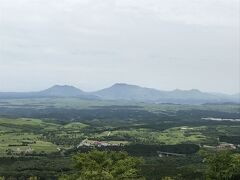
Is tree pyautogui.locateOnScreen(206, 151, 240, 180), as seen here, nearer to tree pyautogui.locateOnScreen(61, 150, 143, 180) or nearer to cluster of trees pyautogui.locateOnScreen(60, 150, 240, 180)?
cluster of trees pyautogui.locateOnScreen(60, 150, 240, 180)

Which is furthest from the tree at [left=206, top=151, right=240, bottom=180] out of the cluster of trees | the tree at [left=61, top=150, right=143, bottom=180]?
the tree at [left=61, top=150, right=143, bottom=180]

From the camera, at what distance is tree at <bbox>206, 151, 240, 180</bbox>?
51.6 metres

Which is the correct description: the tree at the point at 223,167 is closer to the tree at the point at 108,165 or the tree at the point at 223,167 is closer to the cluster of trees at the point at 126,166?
the cluster of trees at the point at 126,166

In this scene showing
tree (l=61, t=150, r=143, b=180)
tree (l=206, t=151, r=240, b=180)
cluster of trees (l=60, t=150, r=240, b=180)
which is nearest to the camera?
tree (l=61, t=150, r=143, b=180)

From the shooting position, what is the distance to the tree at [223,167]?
51.6 m

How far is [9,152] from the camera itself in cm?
13338

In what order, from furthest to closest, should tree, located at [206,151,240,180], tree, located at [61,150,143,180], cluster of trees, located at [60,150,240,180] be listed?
tree, located at [206,151,240,180] < cluster of trees, located at [60,150,240,180] < tree, located at [61,150,143,180]

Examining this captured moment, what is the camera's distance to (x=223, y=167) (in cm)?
5334

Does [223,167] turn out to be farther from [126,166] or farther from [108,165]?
[108,165]

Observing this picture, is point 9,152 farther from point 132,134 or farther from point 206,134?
point 206,134

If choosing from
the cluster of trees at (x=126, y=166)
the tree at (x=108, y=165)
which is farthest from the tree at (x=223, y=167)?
the tree at (x=108, y=165)

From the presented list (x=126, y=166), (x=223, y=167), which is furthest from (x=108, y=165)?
(x=223, y=167)

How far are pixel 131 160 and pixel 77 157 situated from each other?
263 inches

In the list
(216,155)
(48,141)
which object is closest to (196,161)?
(48,141)
